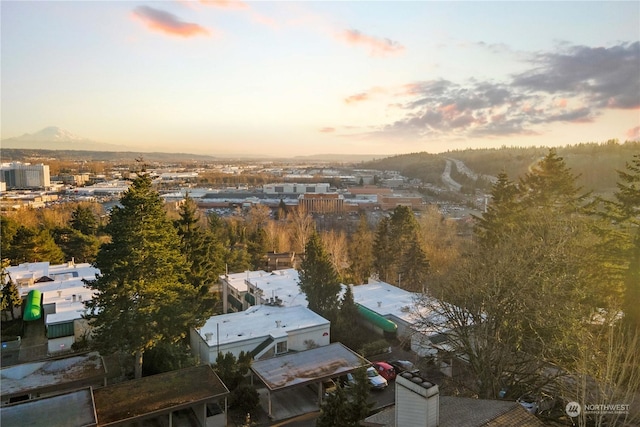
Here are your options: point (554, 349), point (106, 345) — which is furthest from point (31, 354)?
point (554, 349)

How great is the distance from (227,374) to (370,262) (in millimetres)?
17533

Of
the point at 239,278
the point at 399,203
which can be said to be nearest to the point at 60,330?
the point at 239,278

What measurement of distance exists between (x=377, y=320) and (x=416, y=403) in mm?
12157

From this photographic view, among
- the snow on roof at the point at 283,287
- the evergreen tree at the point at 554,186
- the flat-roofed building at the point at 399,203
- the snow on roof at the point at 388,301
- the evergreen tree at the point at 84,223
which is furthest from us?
the flat-roofed building at the point at 399,203

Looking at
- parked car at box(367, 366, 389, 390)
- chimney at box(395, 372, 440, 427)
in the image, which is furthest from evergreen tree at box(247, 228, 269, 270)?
chimney at box(395, 372, 440, 427)

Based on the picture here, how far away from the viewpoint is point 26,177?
74375 mm

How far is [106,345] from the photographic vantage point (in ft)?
42.0

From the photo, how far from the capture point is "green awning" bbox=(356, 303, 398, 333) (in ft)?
59.3

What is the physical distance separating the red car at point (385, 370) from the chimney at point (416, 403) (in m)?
8.28

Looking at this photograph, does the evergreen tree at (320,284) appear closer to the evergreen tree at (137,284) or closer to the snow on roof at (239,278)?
the snow on roof at (239,278)

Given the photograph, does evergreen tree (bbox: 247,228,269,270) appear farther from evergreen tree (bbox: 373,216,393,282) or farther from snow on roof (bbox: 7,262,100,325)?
snow on roof (bbox: 7,262,100,325)

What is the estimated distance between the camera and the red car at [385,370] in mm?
14789

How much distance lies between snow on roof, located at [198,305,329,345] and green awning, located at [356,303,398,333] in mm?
2685

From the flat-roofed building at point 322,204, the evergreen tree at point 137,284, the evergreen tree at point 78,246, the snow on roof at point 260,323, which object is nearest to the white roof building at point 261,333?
the snow on roof at point 260,323
